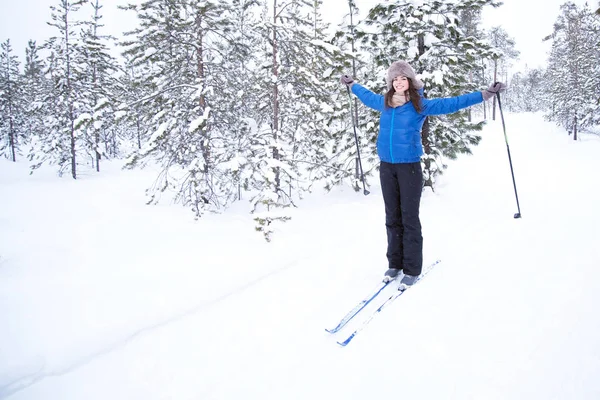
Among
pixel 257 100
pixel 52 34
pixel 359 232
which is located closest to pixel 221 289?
pixel 359 232

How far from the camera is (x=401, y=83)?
368 centimetres

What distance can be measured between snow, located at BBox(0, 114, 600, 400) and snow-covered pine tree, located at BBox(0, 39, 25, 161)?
115 ft

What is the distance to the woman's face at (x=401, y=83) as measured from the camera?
367 cm

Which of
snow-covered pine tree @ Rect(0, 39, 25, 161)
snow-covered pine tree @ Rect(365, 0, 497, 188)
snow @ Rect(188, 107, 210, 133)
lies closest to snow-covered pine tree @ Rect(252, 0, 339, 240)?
snow @ Rect(188, 107, 210, 133)

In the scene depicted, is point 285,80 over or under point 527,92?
under

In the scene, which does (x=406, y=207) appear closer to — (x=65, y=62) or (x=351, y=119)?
(x=351, y=119)

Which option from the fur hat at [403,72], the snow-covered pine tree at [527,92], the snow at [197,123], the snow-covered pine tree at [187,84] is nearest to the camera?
the fur hat at [403,72]

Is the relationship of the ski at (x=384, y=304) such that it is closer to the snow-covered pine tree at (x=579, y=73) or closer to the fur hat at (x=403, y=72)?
the fur hat at (x=403, y=72)

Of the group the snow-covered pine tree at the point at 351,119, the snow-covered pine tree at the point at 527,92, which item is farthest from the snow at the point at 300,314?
the snow-covered pine tree at the point at 527,92

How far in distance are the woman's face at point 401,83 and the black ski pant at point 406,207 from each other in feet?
2.97

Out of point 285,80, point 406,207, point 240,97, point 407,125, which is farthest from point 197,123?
point 406,207

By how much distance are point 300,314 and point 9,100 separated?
41419 millimetres

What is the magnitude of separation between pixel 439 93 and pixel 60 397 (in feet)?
34.9

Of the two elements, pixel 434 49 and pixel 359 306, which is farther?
pixel 434 49
